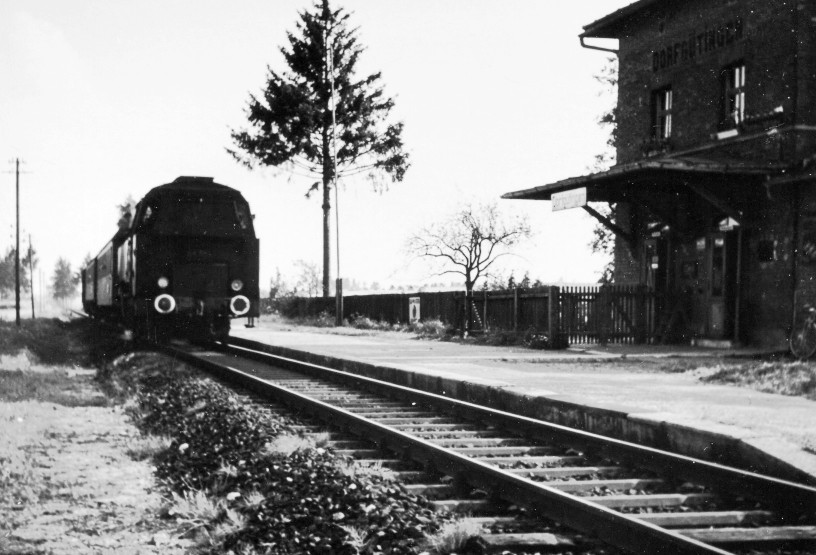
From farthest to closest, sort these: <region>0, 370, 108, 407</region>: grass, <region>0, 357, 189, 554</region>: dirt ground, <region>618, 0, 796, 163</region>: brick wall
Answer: <region>618, 0, 796, 163</region>: brick wall < <region>0, 370, 108, 407</region>: grass < <region>0, 357, 189, 554</region>: dirt ground

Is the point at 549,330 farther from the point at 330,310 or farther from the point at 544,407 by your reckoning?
the point at 330,310

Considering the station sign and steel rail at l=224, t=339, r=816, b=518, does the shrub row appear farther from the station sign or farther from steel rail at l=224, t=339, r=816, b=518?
the station sign

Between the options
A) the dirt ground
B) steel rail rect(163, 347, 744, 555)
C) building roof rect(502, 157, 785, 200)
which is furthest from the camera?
building roof rect(502, 157, 785, 200)

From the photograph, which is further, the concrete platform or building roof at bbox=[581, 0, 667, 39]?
building roof at bbox=[581, 0, 667, 39]

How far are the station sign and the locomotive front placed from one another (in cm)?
691

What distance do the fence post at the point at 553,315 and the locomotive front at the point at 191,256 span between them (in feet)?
21.4

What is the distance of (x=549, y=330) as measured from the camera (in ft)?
61.5

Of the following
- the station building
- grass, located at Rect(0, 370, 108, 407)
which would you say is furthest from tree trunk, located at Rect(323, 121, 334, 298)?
grass, located at Rect(0, 370, 108, 407)

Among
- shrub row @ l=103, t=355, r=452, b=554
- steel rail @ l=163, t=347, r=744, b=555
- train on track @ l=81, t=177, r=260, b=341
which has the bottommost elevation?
shrub row @ l=103, t=355, r=452, b=554

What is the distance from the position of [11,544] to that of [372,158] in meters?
37.3

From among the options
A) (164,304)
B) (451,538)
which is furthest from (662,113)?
(451,538)

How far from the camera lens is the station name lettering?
63.2 feet

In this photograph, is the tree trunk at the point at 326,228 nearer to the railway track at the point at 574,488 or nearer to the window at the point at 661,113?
the window at the point at 661,113

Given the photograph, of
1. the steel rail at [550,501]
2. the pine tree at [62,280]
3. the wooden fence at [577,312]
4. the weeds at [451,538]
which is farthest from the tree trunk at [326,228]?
the pine tree at [62,280]
